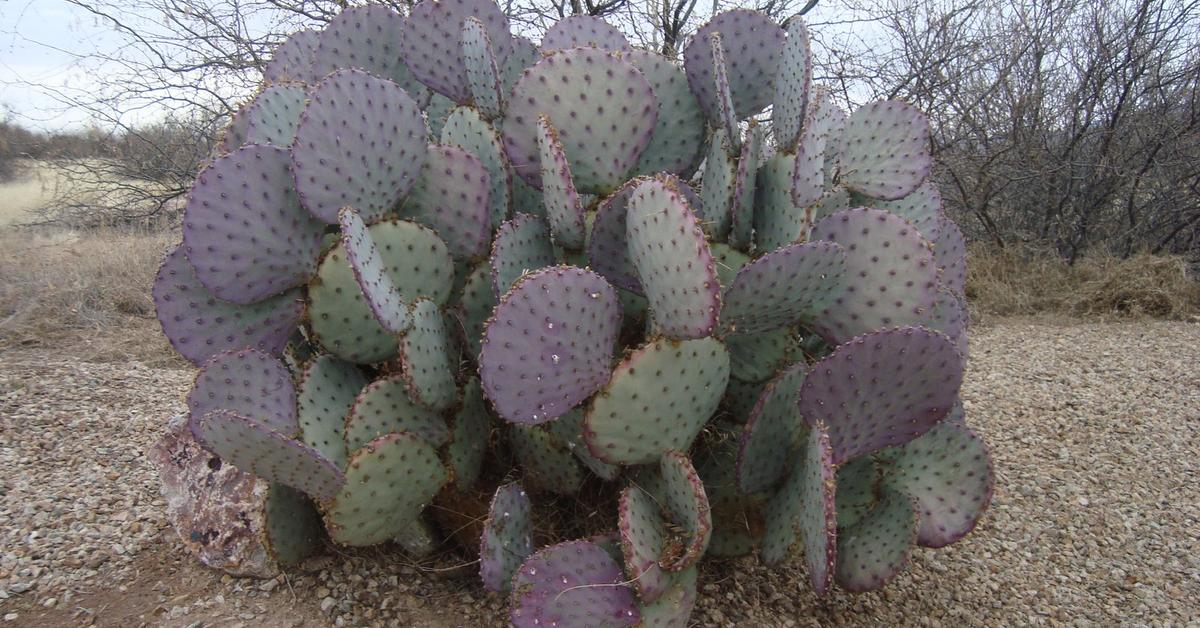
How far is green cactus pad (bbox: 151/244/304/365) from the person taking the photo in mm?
1825

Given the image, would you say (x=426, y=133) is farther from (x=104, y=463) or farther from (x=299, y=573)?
(x=104, y=463)

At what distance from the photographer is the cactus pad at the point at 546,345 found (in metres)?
1.44

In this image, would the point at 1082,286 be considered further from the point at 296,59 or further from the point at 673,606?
the point at 296,59

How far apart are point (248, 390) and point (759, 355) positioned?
3.70 feet

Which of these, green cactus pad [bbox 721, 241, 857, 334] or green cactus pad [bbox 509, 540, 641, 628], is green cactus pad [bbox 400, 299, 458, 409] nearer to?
green cactus pad [bbox 509, 540, 641, 628]

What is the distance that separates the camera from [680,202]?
141cm

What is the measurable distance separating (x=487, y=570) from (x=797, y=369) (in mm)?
775

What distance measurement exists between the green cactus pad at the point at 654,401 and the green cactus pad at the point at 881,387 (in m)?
0.21

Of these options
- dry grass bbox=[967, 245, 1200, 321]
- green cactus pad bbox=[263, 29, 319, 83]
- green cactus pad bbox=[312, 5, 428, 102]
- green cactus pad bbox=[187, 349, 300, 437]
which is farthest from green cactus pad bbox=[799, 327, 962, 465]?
dry grass bbox=[967, 245, 1200, 321]

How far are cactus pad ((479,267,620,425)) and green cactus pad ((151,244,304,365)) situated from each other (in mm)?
620

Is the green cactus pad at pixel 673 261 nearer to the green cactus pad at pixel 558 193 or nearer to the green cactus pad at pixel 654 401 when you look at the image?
the green cactus pad at pixel 654 401

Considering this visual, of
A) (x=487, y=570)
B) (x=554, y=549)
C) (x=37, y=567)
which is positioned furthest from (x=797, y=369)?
(x=37, y=567)

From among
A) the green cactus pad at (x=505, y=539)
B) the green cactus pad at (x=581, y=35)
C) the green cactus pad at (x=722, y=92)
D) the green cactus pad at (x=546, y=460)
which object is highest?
the green cactus pad at (x=581, y=35)

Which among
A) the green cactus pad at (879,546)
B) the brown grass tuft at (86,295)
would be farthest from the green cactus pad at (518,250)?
the brown grass tuft at (86,295)
